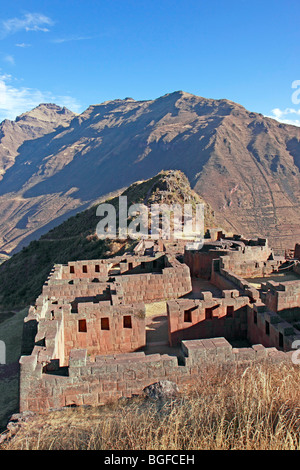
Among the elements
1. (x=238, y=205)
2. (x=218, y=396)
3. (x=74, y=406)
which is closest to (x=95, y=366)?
(x=74, y=406)

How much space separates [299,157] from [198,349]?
14532 centimetres

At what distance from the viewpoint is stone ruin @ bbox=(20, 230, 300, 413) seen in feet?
30.6

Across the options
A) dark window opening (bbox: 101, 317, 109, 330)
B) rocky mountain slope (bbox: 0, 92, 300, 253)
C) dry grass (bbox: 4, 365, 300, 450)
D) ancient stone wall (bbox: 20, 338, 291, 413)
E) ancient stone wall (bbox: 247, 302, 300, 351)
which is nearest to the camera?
dry grass (bbox: 4, 365, 300, 450)

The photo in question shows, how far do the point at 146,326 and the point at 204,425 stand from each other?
8988 millimetres

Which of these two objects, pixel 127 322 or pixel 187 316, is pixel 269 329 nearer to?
pixel 187 316

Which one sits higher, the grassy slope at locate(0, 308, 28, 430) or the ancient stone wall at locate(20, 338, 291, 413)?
the ancient stone wall at locate(20, 338, 291, 413)

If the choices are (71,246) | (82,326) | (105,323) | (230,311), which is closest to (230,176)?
(71,246)

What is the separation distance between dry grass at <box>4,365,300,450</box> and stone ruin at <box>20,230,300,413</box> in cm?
105

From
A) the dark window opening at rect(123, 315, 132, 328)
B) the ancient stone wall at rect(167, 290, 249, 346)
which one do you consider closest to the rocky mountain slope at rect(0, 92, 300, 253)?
the ancient stone wall at rect(167, 290, 249, 346)

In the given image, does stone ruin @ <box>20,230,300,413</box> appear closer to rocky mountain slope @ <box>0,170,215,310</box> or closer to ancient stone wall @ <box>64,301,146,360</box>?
ancient stone wall @ <box>64,301,146,360</box>

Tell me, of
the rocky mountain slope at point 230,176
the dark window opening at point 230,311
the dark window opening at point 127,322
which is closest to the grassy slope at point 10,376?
the dark window opening at point 127,322

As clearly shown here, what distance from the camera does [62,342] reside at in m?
12.5

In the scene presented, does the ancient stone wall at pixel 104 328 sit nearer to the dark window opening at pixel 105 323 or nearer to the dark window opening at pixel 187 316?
the dark window opening at pixel 105 323
